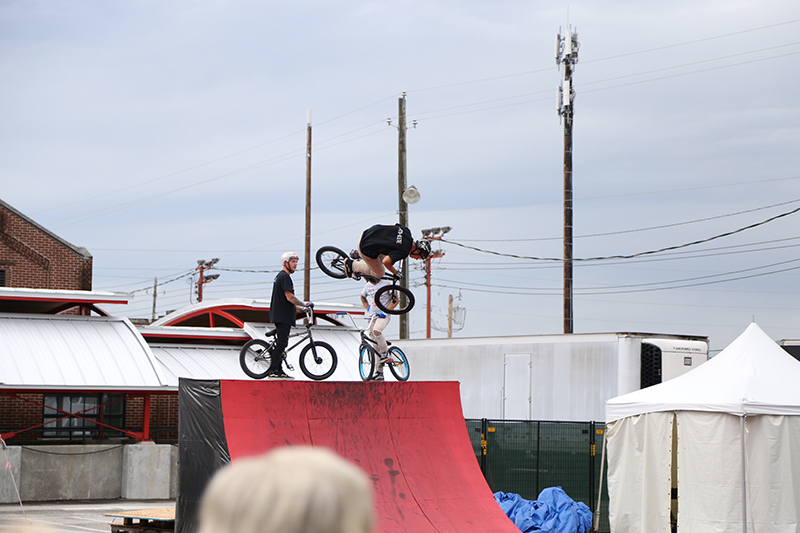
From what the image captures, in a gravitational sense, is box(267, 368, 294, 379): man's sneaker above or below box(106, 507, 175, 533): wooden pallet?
above

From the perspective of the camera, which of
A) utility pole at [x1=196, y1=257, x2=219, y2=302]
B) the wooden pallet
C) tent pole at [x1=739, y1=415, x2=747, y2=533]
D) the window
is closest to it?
tent pole at [x1=739, y1=415, x2=747, y2=533]

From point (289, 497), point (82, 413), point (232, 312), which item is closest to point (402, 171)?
point (232, 312)

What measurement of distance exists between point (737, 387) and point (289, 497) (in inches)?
569

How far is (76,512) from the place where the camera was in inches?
784

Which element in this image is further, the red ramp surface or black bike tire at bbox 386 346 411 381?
black bike tire at bbox 386 346 411 381

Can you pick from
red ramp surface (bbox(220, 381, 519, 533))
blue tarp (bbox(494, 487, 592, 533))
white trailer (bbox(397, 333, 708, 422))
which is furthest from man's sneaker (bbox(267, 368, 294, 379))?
white trailer (bbox(397, 333, 708, 422))

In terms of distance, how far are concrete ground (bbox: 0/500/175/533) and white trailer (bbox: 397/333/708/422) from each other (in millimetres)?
7081

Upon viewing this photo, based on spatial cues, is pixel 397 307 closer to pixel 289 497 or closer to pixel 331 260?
pixel 331 260

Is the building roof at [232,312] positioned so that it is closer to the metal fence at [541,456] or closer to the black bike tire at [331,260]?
the metal fence at [541,456]

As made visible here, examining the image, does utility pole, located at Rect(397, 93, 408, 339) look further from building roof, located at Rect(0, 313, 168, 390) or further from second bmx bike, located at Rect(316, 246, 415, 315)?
second bmx bike, located at Rect(316, 246, 415, 315)

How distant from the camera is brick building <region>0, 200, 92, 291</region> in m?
34.8

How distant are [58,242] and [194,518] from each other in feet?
84.7

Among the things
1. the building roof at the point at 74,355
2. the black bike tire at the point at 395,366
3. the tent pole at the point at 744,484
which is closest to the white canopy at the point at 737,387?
the tent pole at the point at 744,484

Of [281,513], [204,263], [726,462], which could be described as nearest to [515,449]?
[726,462]
